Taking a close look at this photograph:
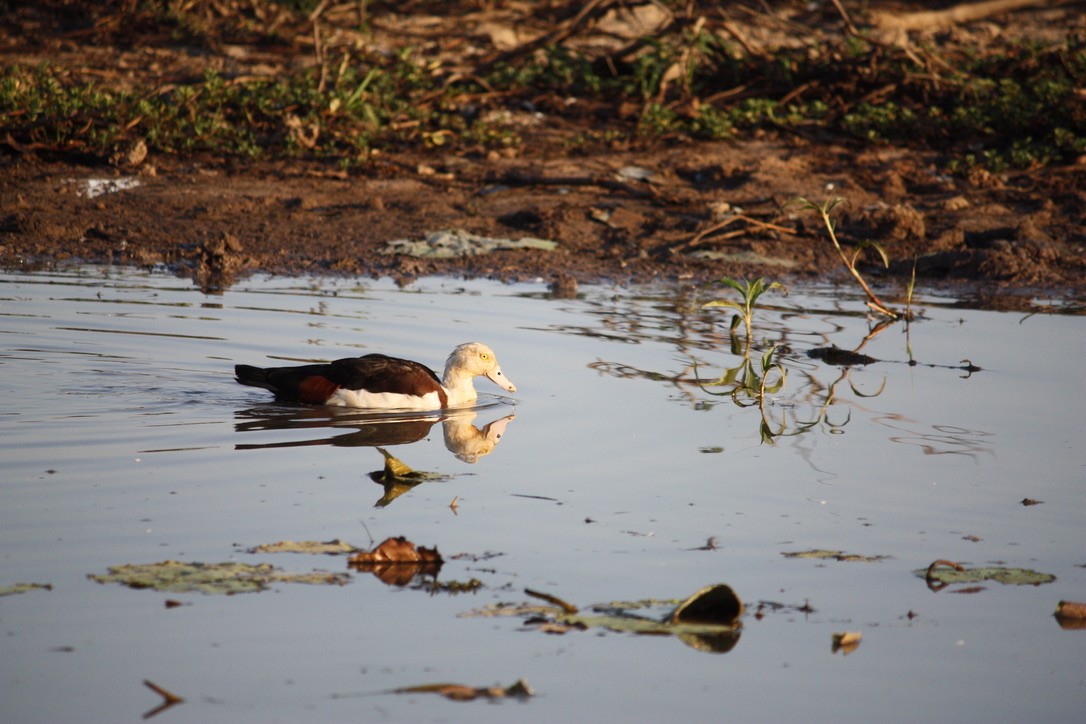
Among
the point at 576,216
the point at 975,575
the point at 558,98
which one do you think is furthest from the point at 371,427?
the point at 558,98

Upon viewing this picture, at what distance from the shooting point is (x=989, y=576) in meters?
5.26

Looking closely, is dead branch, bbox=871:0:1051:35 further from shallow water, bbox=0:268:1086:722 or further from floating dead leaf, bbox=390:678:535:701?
floating dead leaf, bbox=390:678:535:701

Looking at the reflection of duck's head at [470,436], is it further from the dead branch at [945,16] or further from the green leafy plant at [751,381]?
the dead branch at [945,16]

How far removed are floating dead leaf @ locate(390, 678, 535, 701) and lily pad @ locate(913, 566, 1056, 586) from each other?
1892 mm

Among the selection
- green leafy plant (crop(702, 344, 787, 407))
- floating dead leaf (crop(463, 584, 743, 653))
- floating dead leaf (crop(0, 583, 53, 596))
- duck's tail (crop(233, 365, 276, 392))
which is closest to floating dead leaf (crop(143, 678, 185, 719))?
floating dead leaf (crop(0, 583, 53, 596))

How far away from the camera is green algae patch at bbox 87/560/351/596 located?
189 inches

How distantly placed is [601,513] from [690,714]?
1.87m

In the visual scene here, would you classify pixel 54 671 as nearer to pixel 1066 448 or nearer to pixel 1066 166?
pixel 1066 448

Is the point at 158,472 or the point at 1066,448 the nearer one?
the point at 158,472

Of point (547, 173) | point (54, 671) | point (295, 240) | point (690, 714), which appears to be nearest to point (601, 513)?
point (690, 714)

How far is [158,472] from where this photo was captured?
251 inches

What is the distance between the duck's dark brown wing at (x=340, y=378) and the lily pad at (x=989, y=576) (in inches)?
146

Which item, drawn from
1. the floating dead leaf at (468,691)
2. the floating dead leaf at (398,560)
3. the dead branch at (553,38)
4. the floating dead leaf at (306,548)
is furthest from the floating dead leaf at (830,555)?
the dead branch at (553,38)

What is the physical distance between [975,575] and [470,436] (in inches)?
129
